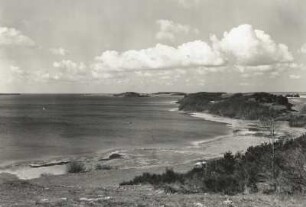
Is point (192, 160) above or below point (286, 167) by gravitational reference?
below

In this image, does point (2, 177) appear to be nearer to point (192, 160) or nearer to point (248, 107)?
point (192, 160)

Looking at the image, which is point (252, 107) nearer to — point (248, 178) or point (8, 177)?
point (8, 177)

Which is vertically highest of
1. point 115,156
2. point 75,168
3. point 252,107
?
point 252,107

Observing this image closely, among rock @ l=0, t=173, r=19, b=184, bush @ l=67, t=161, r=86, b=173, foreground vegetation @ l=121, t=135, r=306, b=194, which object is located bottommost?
rock @ l=0, t=173, r=19, b=184

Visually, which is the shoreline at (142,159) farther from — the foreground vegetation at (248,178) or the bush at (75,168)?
the foreground vegetation at (248,178)

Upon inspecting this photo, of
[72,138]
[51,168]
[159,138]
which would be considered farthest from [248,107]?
[51,168]

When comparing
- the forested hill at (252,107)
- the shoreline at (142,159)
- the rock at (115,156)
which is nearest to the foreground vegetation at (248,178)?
the shoreline at (142,159)

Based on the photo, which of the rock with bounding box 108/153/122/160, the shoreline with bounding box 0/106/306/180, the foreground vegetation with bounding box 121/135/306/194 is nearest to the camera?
the foreground vegetation with bounding box 121/135/306/194

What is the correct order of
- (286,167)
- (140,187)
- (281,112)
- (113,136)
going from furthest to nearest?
(281,112) → (113,136) → (140,187) → (286,167)

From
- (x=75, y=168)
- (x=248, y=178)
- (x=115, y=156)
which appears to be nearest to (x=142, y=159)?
(x=115, y=156)

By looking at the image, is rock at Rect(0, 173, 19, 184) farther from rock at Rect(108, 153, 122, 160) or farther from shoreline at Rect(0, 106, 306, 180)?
rock at Rect(108, 153, 122, 160)

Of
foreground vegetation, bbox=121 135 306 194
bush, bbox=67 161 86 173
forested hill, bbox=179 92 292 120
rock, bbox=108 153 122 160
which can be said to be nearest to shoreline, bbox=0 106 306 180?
rock, bbox=108 153 122 160
